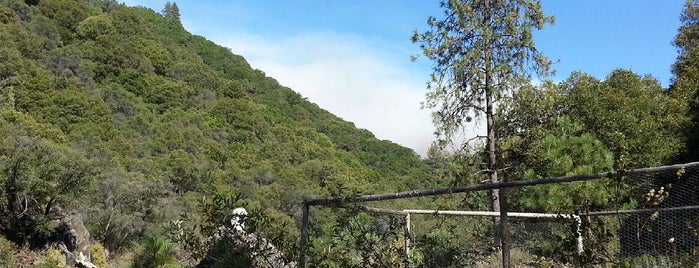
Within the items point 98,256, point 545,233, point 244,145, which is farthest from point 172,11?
point 545,233

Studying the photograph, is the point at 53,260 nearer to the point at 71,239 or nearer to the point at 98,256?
the point at 71,239

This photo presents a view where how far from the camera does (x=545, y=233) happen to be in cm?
518

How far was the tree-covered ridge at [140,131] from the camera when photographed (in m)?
20.4

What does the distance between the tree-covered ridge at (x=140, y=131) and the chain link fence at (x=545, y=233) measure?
12.4 metres

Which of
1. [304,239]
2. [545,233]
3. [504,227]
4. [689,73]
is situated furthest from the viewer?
[689,73]

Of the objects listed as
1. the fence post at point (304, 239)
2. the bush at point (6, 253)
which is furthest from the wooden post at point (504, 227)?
the bush at point (6, 253)

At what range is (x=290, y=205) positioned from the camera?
33.5 meters

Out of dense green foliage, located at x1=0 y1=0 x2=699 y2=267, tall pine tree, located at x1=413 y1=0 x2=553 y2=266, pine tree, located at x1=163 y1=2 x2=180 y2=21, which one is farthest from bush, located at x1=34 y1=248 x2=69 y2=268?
pine tree, located at x1=163 y1=2 x2=180 y2=21

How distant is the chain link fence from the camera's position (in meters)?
2.54

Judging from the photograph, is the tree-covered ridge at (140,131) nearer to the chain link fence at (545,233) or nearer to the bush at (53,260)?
the bush at (53,260)

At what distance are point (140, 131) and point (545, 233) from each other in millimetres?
38802

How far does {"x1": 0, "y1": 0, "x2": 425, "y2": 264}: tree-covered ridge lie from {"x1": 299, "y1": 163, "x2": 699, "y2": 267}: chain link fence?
12.4 metres

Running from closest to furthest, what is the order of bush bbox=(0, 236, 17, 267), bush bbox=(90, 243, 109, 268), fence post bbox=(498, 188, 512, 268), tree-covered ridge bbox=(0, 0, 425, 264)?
fence post bbox=(498, 188, 512, 268) → bush bbox=(0, 236, 17, 267) → bush bbox=(90, 243, 109, 268) → tree-covered ridge bbox=(0, 0, 425, 264)

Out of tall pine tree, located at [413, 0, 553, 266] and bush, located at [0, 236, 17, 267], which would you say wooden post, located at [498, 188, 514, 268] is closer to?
tall pine tree, located at [413, 0, 553, 266]
